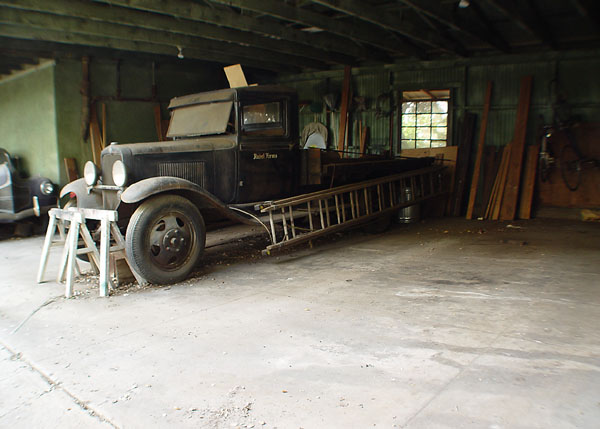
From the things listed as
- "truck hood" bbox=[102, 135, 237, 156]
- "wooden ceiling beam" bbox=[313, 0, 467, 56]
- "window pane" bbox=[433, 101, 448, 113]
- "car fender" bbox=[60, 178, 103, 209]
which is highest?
"wooden ceiling beam" bbox=[313, 0, 467, 56]

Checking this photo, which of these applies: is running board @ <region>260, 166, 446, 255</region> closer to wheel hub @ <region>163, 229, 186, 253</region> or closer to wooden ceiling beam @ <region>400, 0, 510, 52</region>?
wheel hub @ <region>163, 229, 186, 253</region>

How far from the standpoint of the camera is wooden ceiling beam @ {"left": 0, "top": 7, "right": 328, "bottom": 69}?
6.56 m

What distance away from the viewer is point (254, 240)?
6.96 m

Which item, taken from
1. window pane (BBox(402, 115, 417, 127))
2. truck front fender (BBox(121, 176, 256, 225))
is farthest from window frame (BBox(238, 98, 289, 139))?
window pane (BBox(402, 115, 417, 127))

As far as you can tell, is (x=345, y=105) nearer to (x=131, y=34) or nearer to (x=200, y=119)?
(x=131, y=34)

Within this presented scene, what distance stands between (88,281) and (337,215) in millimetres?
3256

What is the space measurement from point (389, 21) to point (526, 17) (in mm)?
2045

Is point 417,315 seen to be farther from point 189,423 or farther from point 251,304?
point 189,423

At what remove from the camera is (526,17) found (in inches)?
271

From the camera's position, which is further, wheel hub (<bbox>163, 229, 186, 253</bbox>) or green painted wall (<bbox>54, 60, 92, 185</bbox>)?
green painted wall (<bbox>54, 60, 92, 185</bbox>)

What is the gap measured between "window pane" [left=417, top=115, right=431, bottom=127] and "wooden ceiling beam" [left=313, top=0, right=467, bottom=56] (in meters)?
1.54

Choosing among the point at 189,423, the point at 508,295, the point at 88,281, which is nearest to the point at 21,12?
the point at 88,281

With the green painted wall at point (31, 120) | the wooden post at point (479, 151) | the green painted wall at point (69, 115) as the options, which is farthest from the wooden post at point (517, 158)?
the green painted wall at point (31, 120)

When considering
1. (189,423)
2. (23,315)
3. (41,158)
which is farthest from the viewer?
(41,158)
